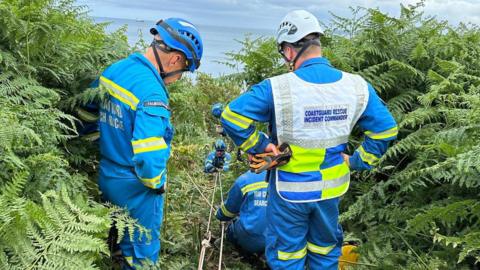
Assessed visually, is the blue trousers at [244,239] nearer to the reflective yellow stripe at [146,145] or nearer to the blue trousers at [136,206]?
the blue trousers at [136,206]

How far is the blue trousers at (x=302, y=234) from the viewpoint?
12.3 ft

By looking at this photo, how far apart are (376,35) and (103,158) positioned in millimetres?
3960

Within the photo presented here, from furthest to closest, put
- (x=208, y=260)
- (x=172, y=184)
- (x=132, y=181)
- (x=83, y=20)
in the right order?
(x=172, y=184)
(x=208, y=260)
(x=83, y=20)
(x=132, y=181)

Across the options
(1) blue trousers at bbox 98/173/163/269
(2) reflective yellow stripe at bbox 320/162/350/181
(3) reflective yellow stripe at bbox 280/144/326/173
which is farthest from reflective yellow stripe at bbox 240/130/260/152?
(1) blue trousers at bbox 98/173/163/269

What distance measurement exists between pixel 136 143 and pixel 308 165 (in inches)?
50.6

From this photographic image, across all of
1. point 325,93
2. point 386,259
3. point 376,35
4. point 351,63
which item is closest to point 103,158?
point 325,93

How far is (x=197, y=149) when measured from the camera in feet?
15.6

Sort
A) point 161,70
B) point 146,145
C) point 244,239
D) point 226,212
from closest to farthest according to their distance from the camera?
1. point 146,145
2. point 161,70
3. point 244,239
4. point 226,212

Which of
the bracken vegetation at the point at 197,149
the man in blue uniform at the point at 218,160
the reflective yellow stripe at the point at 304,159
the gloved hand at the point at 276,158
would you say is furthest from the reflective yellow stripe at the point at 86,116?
the reflective yellow stripe at the point at 304,159

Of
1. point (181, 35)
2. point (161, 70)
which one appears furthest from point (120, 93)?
point (181, 35)

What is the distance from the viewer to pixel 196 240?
15.5 ft

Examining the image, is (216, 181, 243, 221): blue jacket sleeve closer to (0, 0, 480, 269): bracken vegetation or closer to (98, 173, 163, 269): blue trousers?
(0, 0, 480, 269): bracken vegetation

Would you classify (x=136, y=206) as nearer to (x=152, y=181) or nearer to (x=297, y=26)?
(x=152, y=181)

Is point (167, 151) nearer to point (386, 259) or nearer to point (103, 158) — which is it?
point (103, 158)
